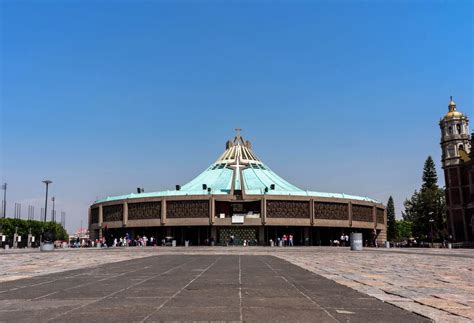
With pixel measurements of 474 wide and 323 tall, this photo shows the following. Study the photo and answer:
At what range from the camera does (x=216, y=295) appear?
8.73 meters

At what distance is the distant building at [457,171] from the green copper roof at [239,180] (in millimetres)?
15506

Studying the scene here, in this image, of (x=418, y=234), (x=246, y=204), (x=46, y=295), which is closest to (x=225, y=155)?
(x=246, y=204)

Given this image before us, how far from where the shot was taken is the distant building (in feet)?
253

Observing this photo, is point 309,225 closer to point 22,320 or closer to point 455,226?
point 455,226

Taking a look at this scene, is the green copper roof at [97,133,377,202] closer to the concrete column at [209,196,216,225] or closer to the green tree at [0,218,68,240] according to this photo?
the concrete column at [209,196,216,225]

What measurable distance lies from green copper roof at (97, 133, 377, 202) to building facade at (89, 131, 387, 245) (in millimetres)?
207

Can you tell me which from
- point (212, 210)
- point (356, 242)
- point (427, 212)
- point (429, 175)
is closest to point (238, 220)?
point (212, 210)

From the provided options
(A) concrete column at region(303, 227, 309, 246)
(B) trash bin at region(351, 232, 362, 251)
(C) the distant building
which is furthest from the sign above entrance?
(C) the distant building

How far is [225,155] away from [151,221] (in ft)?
80.7

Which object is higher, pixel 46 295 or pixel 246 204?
pixel 246 204

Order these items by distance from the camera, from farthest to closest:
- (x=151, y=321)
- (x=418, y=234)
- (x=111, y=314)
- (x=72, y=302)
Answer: (x=418, y=234), (x=72, y=302), (x=111, y=314), (x=151, y=321)

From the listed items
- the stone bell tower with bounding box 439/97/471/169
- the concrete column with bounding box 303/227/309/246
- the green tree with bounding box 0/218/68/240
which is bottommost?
the concrete column with bounding box 303/227/309/246

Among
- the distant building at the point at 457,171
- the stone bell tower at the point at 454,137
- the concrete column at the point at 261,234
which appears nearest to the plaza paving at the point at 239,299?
the concrete column at the point at 261,234

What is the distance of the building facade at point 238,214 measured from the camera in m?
66.8
